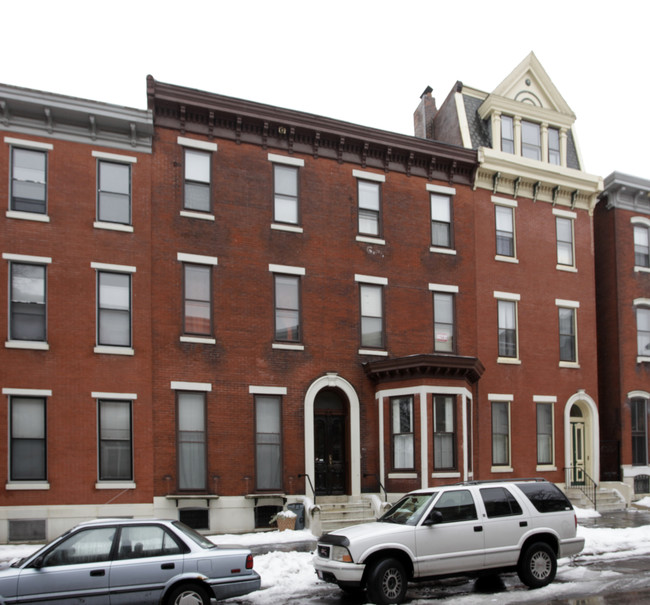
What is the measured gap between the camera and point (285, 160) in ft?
77.3

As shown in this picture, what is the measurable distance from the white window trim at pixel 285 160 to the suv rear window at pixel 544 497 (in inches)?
520

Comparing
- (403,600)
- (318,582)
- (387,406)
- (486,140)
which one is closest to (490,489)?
(403,600)

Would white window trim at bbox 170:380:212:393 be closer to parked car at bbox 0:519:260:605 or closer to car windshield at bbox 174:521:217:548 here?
car windshield at bbox 174:521:217:548

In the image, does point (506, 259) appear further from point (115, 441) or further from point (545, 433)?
point (115, 441)

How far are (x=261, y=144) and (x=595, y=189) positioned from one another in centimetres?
1348

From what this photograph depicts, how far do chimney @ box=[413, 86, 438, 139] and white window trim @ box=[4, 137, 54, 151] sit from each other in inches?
610

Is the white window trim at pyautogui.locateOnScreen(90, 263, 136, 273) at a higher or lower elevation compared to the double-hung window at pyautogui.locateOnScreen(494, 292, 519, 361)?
higher

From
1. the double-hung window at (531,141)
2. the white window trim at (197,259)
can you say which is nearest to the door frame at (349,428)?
the white window trim at (197,259)

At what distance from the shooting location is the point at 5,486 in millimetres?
18953

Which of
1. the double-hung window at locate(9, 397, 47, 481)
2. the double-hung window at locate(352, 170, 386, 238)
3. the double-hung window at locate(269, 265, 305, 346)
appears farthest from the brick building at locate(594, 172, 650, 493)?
the double-hung window at locate(9, 397, 47, 481)

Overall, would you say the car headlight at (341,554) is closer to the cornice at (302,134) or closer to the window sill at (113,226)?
the window sill at (113,226)

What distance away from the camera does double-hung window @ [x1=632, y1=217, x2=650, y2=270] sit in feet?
99.8

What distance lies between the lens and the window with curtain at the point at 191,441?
826 inches

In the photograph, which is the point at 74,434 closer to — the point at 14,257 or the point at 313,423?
the point at 14,257
